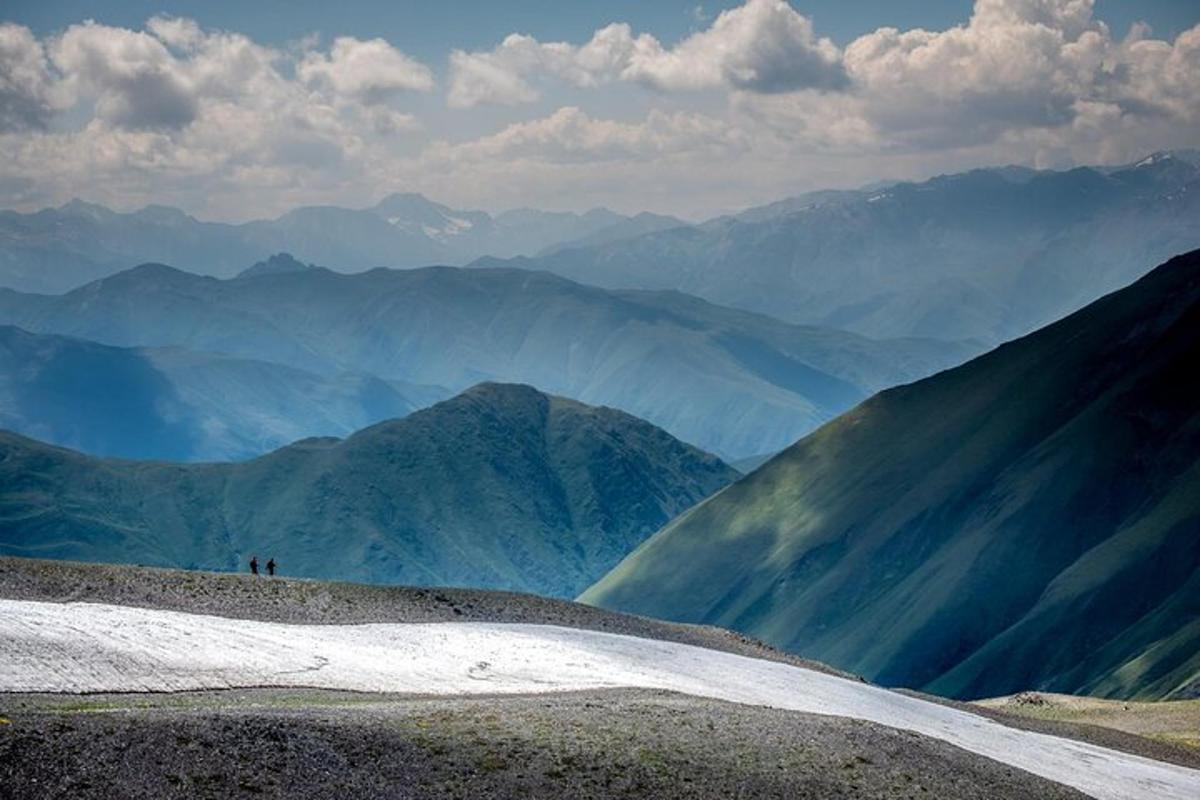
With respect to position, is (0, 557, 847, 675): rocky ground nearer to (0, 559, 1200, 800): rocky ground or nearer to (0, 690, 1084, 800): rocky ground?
(0, 559, 1200, 800): rocky ground

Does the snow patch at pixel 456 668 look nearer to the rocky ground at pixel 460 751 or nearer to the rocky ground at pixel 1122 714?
the rocky ground at pixel 460 751

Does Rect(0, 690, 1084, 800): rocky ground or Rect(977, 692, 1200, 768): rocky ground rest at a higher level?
Rect(0, 690, 1084, 800): rocky ground

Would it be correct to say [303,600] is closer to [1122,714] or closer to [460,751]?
[460,751]

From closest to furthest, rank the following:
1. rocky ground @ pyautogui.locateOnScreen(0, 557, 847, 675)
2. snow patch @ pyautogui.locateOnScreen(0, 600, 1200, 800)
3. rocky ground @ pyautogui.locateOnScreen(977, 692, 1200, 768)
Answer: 1. snow patch @ pyautogui.locateOnScreen(0, 600, 1200, 800)
2. rocky ground @ pyautogui.locateOnScreen(0, 557, 847, 675)
3. rocky ground @ pyautogui.locateOnScreen(977, 692, 1200, 768)

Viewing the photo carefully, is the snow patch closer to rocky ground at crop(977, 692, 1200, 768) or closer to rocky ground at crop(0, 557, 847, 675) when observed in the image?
rocky ground at crop(0, 557, 847, 675)

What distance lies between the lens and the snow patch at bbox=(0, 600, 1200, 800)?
165ft

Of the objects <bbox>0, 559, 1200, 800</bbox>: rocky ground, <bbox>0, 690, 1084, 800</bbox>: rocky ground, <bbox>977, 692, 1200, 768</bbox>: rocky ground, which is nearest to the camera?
<bbox>0, 690, 1084, 800</bbox>: rocky ground

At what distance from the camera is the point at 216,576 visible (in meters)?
72.1

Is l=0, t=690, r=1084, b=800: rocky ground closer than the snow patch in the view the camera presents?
Yes

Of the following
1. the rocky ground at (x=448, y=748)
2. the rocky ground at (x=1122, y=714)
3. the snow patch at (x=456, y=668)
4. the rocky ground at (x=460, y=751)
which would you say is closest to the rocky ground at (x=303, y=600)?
the rocky ground at (x=448, y=748)

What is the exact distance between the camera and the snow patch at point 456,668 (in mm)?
50344

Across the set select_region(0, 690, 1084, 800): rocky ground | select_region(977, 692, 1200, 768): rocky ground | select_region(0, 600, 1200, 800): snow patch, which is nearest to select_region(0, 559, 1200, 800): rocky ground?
select_region(0, 690, 1084, 800): rocky ground

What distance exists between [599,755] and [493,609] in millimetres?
36202

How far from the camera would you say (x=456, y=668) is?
6225cm
